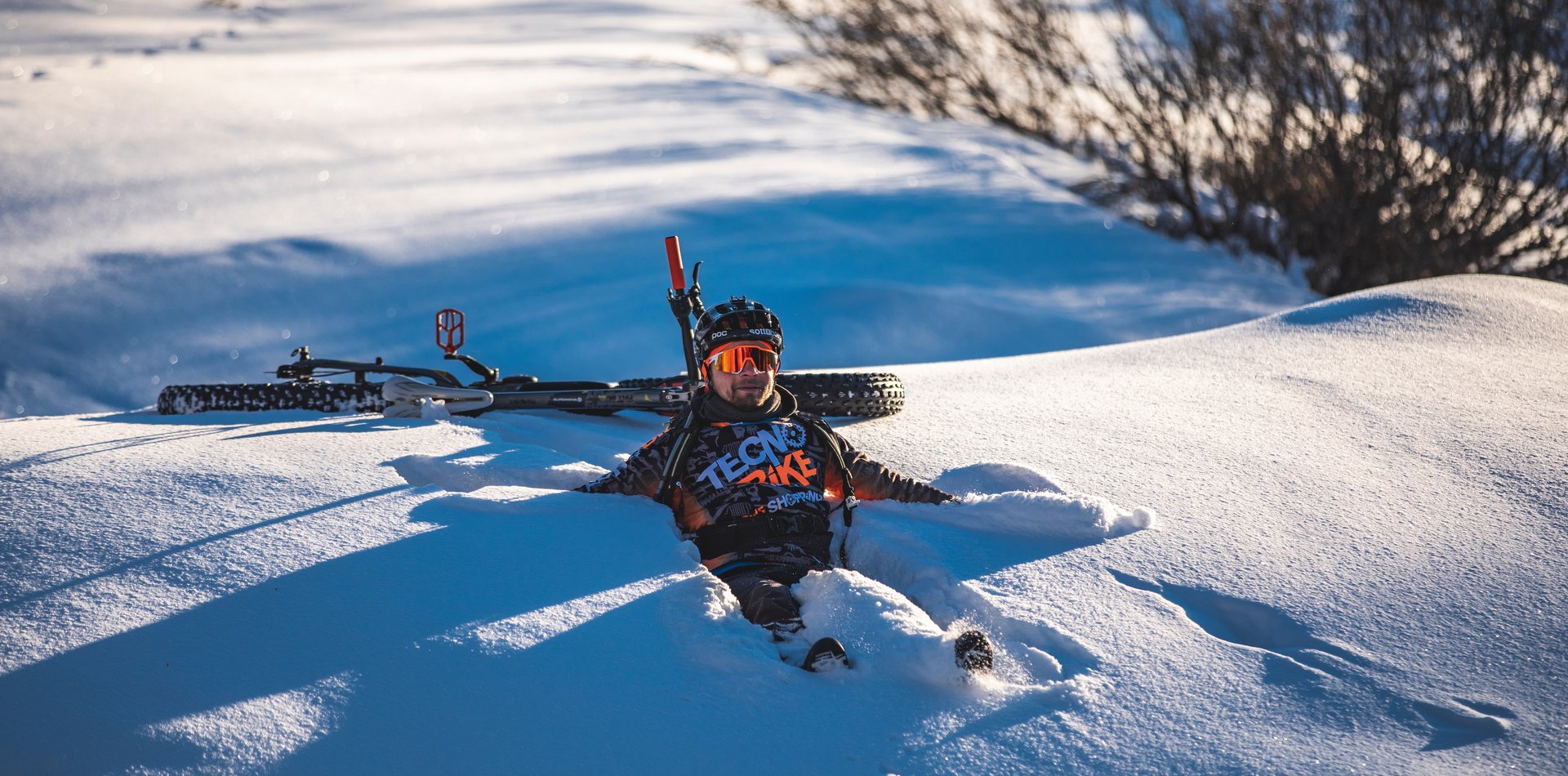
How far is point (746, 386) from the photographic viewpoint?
354cm

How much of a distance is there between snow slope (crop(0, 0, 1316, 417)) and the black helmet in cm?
270

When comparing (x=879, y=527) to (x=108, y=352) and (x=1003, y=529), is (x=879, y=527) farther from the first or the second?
(x=108, y=352)

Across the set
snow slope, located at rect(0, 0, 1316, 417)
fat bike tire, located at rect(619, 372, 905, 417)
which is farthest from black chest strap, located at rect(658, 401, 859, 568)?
snow slope, located at rect(0, 0, 1316, 417)

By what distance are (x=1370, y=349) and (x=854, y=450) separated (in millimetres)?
2426

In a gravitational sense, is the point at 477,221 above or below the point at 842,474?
above

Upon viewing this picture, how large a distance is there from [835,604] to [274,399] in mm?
2538

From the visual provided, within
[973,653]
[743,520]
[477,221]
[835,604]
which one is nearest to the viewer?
[973,653]

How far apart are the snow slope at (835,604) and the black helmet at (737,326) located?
549 mm

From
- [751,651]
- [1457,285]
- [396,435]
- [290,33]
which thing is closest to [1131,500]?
[751,651]

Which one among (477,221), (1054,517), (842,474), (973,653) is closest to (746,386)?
(842,474)

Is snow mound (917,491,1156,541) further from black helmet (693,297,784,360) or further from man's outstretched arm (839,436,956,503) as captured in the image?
black helmet (693,297,784,360)

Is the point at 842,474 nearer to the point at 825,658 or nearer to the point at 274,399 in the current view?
the point at 825,658

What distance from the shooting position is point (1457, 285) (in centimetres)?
536

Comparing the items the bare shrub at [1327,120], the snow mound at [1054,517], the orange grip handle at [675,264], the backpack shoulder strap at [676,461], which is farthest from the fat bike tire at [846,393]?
the bare shrub at [1327,120]
